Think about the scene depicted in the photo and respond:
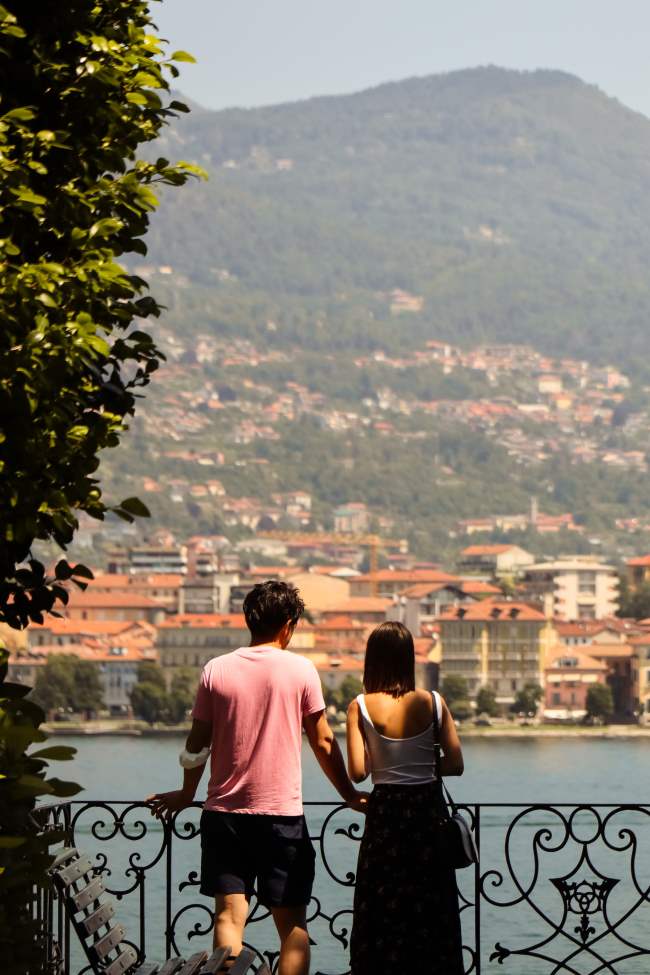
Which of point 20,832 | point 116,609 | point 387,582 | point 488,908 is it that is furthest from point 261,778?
point 387,582

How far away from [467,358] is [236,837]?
189 meters

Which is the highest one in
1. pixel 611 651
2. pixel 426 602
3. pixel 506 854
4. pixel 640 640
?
pixel 426 602

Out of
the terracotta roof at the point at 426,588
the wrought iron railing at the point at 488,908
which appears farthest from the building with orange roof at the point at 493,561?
the wrought iron railing at the point at 488,908

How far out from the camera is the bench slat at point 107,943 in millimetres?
3650

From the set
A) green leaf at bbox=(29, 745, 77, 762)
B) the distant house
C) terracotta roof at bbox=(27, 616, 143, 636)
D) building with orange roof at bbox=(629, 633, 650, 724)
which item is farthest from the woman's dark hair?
the distant house

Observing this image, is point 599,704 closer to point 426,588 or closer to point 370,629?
point 370,629

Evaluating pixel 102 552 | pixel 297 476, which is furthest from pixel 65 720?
pixel 297 476

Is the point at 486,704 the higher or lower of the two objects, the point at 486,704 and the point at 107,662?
the lower

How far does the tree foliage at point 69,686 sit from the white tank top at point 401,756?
76952 millimetres

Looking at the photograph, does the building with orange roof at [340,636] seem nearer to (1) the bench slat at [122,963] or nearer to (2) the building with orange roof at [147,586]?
(2) the building with orange roof at [147,586]

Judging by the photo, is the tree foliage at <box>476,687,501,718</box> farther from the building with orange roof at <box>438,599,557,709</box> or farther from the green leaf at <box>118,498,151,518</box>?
the green leaf at <box>118,498,151,518</box>

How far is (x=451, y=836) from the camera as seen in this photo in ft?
12.6

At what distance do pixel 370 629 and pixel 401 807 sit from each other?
95.3m

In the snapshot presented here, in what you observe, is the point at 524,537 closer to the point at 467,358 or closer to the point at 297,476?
the point at 297,476
